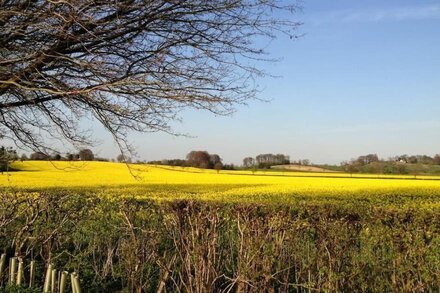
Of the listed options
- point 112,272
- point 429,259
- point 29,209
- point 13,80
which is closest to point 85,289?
point 112,272

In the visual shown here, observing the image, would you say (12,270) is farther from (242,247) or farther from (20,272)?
(242,247)

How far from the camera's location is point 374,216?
6367 millimetres

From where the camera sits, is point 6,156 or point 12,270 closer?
point 12,270

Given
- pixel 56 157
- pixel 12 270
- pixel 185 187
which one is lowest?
pixel 12 270

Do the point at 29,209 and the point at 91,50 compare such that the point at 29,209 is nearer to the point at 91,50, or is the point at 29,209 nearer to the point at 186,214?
the point at 91,50

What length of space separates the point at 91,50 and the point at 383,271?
152 inches

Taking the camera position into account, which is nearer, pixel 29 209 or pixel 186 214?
pixel 186 214

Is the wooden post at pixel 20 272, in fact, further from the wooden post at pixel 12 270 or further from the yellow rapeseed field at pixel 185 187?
the yellow rapeseed field at pixel 185 187

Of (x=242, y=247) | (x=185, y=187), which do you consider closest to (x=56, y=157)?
(x=242, y=247)

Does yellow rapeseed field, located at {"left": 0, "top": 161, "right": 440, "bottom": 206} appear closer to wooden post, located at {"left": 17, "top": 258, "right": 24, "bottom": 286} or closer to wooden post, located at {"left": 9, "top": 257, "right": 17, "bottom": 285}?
wooden post, located at {"left": 9, "top": 257, "right": 17, "bottom": 285}

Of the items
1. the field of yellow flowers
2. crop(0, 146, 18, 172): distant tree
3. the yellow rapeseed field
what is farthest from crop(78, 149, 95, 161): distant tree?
the yellow rapeseed field

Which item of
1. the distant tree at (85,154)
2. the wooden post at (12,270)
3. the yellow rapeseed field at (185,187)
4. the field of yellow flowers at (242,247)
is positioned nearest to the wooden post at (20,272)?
the wooden post at (12,270)

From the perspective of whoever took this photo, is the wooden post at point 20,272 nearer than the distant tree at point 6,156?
Yes

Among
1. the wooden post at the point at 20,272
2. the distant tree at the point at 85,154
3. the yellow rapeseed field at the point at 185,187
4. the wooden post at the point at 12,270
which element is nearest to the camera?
the wooden post at the point at 20,272
